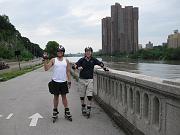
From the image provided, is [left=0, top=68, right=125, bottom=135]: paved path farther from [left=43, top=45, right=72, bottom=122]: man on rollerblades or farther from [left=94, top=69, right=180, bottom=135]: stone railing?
[left=43, top=45, right=72, bottom=122]: man on rollerblades

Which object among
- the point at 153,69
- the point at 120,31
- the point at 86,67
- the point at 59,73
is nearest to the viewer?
the point at 59,73

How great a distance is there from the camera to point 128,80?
874cm

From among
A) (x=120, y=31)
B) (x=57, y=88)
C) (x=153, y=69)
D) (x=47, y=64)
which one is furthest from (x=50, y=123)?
(x=120, y=31)

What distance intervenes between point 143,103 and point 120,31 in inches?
5378

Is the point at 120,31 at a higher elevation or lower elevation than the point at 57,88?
higher

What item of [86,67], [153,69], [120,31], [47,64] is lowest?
[153,69]

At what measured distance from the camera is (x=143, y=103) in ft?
24.7

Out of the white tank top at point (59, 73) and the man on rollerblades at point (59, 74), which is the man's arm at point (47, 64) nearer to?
the man on rollerblades at point (59, 74)

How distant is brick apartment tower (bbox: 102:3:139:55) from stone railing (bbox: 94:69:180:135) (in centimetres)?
11814

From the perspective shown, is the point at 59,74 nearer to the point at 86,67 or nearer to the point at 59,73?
the point at 59,73

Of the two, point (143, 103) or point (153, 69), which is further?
point (153, 69)

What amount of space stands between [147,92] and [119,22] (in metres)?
125

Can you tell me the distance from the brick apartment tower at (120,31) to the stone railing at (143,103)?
11814 cm

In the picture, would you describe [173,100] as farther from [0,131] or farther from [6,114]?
[6,114]
